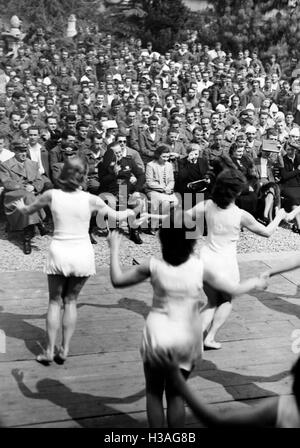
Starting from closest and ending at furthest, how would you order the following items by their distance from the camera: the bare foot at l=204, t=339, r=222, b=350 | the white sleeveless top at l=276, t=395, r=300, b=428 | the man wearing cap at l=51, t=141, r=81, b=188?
the white sleeveless top at l=276, t=395, r=300, b=428 < the bare foot at l=204, t=339, r=222, b=350 < the man wearing cap at l=51, t=141, r=81, b=188

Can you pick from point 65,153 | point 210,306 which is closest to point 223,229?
point 210,306

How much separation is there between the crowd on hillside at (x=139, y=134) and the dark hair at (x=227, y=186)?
1.18m

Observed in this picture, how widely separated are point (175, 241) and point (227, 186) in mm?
1483

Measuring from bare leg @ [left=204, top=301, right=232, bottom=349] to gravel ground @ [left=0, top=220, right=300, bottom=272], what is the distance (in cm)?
272

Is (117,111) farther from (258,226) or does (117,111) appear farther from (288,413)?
(288,413)

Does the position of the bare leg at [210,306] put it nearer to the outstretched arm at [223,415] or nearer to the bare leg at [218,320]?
the bare leg at [218,320]

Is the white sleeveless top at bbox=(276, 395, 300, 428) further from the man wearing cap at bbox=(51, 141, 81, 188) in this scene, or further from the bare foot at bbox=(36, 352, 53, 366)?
the man wearing cap at bbox=(51, 141, 81, 188)

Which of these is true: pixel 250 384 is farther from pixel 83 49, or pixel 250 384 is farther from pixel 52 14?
pixel 52 14

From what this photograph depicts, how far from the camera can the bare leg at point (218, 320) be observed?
5098 mm

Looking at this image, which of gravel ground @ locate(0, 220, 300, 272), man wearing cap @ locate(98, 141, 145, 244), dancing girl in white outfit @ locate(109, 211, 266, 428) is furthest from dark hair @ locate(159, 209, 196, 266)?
man wearing cap @ locate(98, 141, 145, 244)

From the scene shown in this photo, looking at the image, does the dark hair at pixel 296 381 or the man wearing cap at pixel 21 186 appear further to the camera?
the man wearing cap at pixel 21 186

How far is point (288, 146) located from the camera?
36.2 feet

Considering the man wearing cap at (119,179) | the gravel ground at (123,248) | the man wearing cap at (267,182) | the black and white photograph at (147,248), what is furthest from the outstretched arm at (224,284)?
the man wearing cap at (267,182)

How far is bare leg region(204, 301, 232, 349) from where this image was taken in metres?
5.10
